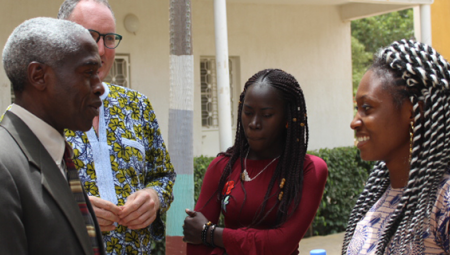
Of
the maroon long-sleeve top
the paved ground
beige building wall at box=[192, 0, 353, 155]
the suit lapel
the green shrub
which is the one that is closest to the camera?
the suit lapel

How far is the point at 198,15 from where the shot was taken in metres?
9.71

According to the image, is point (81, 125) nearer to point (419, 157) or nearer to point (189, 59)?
point (419, 157)

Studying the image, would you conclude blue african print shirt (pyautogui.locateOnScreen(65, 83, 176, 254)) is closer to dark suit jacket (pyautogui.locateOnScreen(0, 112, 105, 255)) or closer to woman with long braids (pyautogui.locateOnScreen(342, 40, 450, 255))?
dark suit jacket (pyautogui.locateOnScreen(0, 112, 105, 255))

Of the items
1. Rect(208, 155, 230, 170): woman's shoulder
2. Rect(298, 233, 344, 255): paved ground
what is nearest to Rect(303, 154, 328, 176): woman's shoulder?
Rect(208, 155, 230, 170): woman's shoulder

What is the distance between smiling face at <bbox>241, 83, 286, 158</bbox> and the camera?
9.09 feet

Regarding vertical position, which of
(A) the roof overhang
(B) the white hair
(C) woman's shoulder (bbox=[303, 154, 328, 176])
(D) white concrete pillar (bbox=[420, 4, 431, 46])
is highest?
(A) the roof overhang

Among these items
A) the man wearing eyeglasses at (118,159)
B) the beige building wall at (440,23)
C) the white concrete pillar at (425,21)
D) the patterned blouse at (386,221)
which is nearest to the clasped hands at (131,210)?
the man wearing eyeglasses at (118,159)

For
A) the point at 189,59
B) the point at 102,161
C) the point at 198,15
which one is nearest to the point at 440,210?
the point at 102,161

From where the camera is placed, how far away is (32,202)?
1.49m

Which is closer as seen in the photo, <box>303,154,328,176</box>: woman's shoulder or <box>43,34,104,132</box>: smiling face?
<box>43,34,104,132</box>: smiling face

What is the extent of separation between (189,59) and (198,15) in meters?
5.76

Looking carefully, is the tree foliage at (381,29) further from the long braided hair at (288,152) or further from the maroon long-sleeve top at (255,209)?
the maroon long-sleeve top at (255,209)

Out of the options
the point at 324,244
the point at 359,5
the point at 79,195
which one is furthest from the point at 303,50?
the point at 79,195

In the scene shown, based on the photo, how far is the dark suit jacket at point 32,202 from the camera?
1.43m
